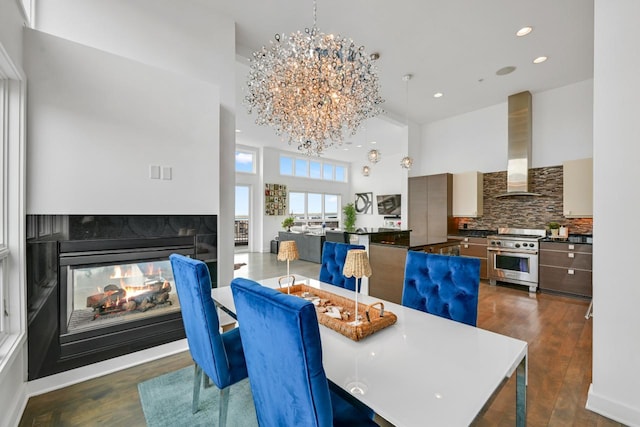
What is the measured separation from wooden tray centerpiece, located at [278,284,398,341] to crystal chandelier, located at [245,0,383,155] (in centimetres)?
138

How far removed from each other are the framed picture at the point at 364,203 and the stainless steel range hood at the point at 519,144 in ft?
19.8

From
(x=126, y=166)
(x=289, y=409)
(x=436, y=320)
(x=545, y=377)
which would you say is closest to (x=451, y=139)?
(x=545, y=377)

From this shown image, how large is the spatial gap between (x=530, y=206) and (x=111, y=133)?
633cm

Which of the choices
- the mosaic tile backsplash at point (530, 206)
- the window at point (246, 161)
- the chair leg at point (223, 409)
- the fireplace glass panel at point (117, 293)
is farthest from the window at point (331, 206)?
the chair leg at point (223, 409)

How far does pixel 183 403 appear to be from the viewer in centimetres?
188

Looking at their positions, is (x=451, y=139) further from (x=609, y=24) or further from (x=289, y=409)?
(x=289, y=409)

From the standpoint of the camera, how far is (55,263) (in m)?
2.00

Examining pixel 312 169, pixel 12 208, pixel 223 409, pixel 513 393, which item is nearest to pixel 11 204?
pixel 12 208

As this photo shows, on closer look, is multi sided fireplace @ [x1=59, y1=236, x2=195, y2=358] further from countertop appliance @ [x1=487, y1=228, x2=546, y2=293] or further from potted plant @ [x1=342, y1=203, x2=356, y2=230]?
potted plant @ [x1=342, y1=203, x2=356, y2=230]

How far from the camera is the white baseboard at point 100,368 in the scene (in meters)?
1.97

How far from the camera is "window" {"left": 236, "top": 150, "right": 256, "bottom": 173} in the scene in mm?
8766

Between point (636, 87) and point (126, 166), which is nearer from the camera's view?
point (636, 87)

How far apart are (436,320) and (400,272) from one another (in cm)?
180

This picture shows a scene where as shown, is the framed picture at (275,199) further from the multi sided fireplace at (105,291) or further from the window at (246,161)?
the multi sided fireplace at (105,291)
